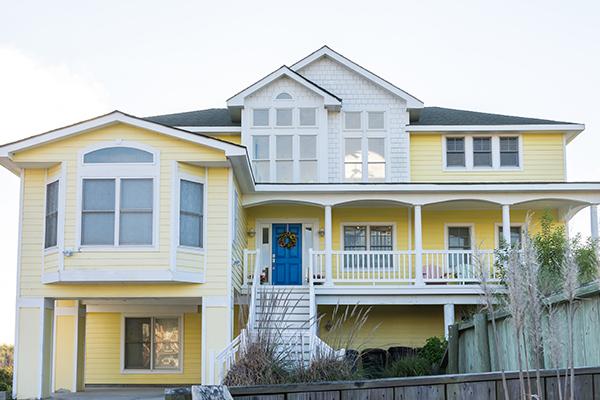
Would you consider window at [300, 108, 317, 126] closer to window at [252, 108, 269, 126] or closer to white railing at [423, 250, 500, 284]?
window at [252, 108, 269, 126]

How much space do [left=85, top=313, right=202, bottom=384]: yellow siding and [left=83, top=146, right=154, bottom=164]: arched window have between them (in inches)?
228

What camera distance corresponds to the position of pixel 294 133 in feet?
72.1

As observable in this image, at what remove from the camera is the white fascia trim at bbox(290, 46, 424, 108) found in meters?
22.2

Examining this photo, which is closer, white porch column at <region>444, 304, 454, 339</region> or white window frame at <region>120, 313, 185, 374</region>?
white porch column at <region>444, 304, 454, 339</region>

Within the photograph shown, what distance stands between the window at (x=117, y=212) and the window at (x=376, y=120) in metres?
7.90

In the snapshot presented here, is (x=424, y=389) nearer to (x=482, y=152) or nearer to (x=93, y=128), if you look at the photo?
(x=93, y=128)

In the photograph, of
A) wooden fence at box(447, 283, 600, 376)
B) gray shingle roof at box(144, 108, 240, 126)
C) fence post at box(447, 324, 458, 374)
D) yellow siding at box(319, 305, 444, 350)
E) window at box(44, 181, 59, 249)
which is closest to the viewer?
wooden fence at box(447, 283, 600, 376)

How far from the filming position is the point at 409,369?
48.4ft

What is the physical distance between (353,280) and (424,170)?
4.54 metres

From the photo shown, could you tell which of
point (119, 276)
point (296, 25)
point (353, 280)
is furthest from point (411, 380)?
point (296, 25)

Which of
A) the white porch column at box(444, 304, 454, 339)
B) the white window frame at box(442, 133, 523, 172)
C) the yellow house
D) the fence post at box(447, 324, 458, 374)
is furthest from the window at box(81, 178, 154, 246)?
the white window frame at box(442, 133, 523, 172)

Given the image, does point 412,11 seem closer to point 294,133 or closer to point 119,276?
point 294,133

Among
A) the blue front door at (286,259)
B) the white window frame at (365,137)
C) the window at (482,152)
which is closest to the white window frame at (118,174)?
the blue front door at (286,259)

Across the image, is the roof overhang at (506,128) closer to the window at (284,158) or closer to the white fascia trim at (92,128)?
the window at (284,158)
